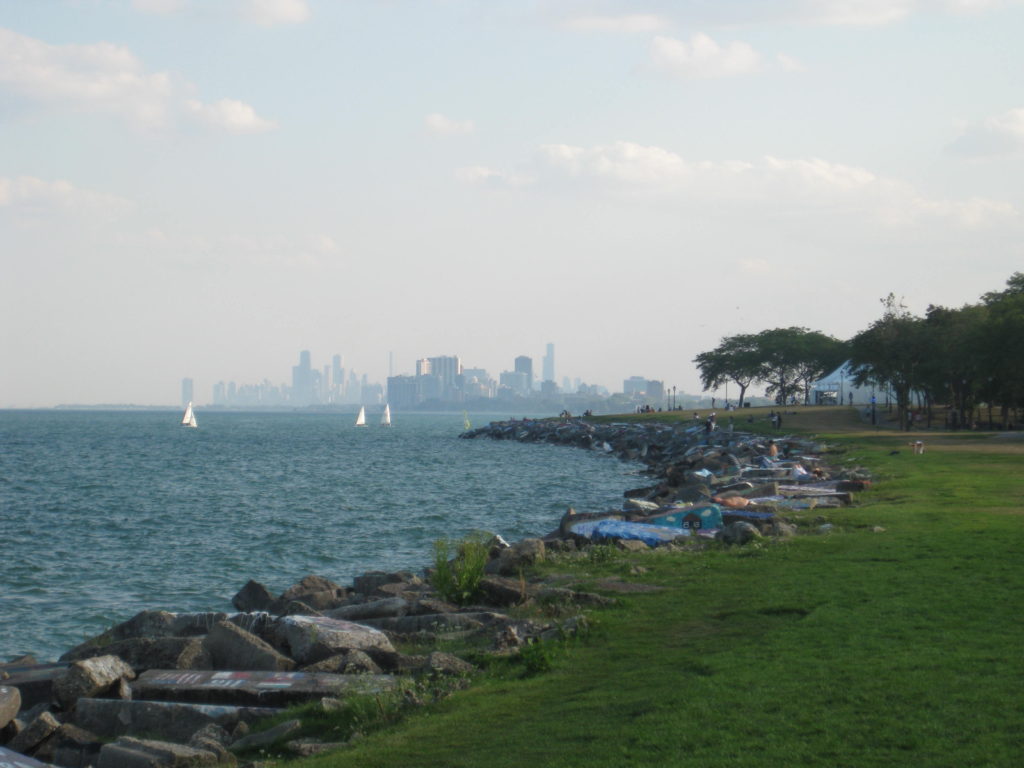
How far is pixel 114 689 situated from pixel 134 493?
35.9 meters

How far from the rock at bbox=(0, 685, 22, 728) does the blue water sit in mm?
7022

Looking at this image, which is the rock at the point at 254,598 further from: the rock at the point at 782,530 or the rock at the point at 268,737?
the rock at the point at 782,530

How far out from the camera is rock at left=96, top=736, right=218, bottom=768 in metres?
7.75

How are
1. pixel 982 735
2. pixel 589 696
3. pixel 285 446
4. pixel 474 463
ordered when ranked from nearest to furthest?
1. pixel 982 735
2. pixel 589 696
3. pixel 474 463
4. pixel 285 446

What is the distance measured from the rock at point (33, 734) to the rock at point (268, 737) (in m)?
2.07

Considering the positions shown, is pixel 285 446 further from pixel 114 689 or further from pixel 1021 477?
pixel 114 689

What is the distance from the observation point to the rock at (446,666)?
9.31m

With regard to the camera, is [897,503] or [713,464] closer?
[897,503]

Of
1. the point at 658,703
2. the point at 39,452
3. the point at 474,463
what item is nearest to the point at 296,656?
the point at 658,703

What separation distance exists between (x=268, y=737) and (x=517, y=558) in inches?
344

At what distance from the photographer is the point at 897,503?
73.4ft

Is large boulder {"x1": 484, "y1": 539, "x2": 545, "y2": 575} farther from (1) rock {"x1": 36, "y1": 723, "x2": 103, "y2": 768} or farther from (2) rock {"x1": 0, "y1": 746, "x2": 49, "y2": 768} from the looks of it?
(2) rock {"x1": 0, "y1": 746, "x2": 49, "y2": 768}

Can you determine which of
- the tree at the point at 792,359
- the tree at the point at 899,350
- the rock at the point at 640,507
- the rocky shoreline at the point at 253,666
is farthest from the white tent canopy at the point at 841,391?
the rocky shoreline at the point at 253,666

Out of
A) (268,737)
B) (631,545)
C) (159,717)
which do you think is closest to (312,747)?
(268,737)
